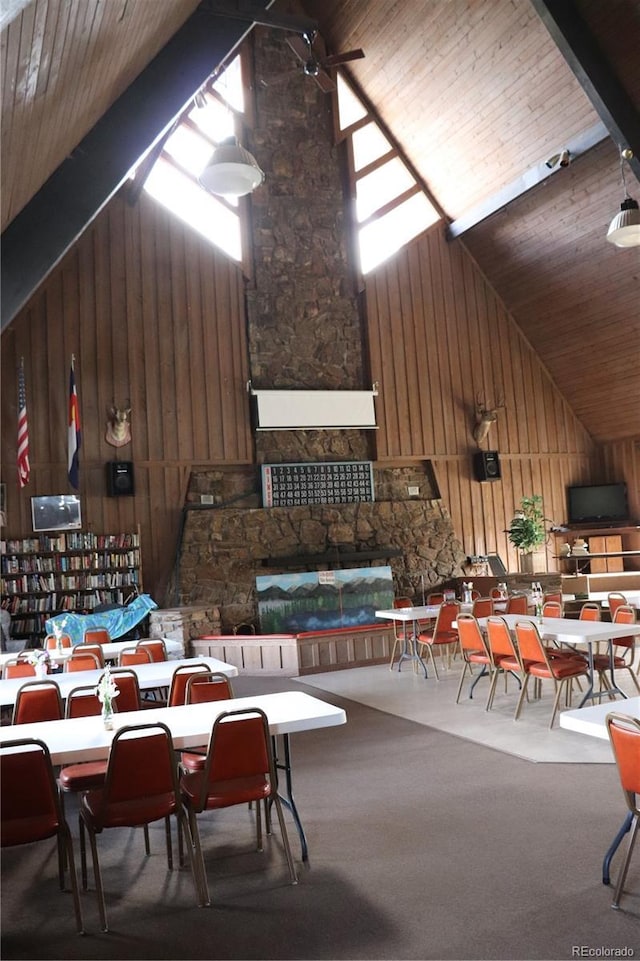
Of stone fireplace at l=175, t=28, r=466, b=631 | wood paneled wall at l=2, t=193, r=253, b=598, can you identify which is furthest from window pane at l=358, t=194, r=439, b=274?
wood paneled wall at l=2, t=193, r=253, b=598

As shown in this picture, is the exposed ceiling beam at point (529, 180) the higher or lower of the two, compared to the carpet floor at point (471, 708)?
higher

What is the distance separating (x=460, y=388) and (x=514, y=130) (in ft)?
14.7

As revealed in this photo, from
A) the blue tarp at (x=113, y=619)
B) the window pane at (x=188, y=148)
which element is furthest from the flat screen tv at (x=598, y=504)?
the window pane at (x=188, y=148)

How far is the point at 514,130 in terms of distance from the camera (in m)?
12.0

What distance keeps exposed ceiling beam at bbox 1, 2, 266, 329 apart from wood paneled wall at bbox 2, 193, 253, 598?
5334mm

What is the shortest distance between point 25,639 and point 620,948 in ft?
30.8

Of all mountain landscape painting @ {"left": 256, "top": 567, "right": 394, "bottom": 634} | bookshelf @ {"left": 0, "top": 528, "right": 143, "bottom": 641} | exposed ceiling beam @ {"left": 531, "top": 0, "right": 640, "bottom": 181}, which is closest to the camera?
exposed ceiling beam @ {"left": 531, "top": 0, "right": 640, "bottom": 181}

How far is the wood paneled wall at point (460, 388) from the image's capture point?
13945mm

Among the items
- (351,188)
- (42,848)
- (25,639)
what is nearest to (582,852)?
(42,848)

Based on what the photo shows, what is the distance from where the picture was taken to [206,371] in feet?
41.3

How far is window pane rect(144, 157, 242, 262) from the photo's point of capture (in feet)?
40.7

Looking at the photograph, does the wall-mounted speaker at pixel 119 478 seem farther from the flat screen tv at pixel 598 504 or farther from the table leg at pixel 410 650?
the flat screen tv at pixel 598 504

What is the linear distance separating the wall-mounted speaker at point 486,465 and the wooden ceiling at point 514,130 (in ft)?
7.57

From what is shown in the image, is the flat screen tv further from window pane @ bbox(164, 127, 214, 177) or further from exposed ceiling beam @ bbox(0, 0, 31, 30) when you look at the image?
exposed ceiling beam @ bbox(0, 0, 31, 30)
